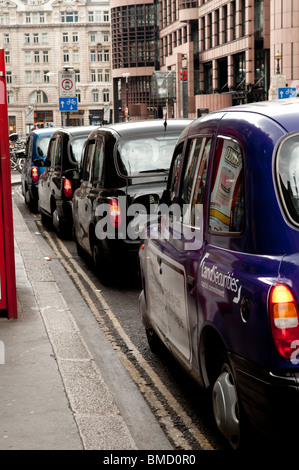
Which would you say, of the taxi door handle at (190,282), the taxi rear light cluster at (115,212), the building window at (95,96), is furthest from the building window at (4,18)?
the taxi door handle at (190,282)

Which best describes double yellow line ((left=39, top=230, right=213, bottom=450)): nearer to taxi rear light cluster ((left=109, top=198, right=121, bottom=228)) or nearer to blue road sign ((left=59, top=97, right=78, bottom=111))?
taxi rear light cluster ((left=109, top=198, right=121, bottom=228))

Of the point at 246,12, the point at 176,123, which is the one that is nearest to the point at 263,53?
the point at 246,12

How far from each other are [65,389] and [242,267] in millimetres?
2062

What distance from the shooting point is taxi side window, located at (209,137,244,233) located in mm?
3941

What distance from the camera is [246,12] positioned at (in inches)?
→ 2275

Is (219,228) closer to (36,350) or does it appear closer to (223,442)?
(223,442)

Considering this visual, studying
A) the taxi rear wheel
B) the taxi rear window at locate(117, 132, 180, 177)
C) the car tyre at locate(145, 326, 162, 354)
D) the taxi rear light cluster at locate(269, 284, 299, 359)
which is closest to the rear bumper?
the taxi rear light cluster at locate(269, 284, 299, 359)

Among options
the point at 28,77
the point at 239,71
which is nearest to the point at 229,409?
the point at 239,71

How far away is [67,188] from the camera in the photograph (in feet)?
45.0

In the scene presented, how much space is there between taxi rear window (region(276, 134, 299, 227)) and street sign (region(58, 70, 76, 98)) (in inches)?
914

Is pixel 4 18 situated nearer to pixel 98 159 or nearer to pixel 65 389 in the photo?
pixel 98 159

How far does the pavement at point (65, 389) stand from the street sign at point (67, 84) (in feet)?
61.8

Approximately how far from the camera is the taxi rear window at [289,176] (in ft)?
12.2

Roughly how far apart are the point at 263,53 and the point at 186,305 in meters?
55.4
